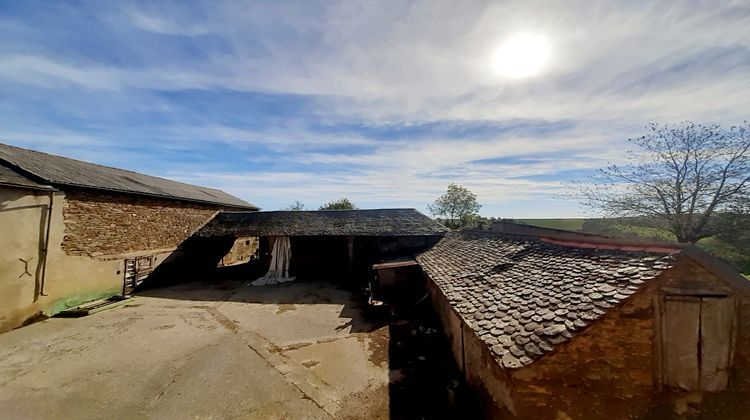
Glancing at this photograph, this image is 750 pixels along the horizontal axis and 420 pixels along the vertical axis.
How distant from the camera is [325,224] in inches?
730

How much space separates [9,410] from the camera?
580 centimetres

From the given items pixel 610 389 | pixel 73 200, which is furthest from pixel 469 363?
pixel 73 200

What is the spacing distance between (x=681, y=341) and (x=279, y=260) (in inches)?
690

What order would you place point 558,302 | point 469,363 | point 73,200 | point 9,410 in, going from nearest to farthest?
point 558,302
point 9,410
point 469,363
point 73,200

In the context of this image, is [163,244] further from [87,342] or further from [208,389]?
[208,389]

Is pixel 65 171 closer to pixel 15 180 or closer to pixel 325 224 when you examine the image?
pixel 15 180

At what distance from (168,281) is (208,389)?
13.6 m

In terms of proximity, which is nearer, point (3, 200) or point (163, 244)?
point (3, 200)

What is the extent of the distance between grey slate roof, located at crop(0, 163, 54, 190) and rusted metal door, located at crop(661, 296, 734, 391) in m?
17.7

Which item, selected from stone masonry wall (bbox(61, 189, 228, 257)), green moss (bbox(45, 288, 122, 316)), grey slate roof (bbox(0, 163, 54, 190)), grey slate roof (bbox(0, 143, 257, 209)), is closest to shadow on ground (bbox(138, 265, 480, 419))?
green moss (bbox(45, 288, 122, 316))

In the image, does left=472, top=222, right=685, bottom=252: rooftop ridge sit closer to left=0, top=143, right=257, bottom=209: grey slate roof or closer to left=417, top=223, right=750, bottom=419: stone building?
left=417, top=223, right=750, bottom=419: stone building

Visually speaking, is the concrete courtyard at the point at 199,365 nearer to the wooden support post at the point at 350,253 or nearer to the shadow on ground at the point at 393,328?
the shadow on ground at the point at 393,328

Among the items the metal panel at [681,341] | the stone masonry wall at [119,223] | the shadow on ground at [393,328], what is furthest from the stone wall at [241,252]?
the metal panel at [681,341]

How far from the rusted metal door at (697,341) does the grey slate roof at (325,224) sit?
11.8 m
